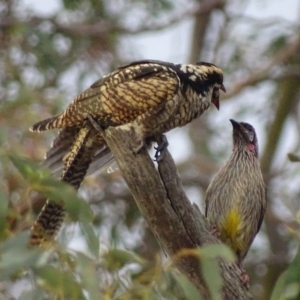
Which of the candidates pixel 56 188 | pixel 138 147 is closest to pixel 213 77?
pixel 138 147

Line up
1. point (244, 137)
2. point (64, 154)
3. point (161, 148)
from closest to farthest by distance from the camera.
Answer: point (161, 148), point (64, 154), point (244, 137)

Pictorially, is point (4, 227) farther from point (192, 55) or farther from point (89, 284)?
point (192, 55)

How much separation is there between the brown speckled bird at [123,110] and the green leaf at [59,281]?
108cm

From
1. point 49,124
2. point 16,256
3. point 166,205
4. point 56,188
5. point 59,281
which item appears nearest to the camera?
point 16,256

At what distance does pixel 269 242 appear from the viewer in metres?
7.83

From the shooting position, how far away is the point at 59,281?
2.50 meters

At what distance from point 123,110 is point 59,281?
1501mm

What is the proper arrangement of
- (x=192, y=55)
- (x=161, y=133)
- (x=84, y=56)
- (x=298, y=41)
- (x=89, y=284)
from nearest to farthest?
(x=89, y=284) → (x=161, y=133) → (x=84, y=56) → (x=298, y=41) → (x=192, y=55)

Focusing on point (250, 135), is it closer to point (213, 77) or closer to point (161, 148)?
point (213, 77)

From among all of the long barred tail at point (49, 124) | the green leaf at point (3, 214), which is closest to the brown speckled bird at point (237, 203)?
the long barred tail at point (49, 124)

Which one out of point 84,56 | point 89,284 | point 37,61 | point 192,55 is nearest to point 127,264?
point 89,284

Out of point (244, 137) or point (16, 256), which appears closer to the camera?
point (16, 256)

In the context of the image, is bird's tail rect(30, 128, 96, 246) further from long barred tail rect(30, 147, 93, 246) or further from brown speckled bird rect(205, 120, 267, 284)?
brown speckled bird rect(205, 120, 267, 284)

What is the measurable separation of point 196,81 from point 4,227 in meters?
1.78
